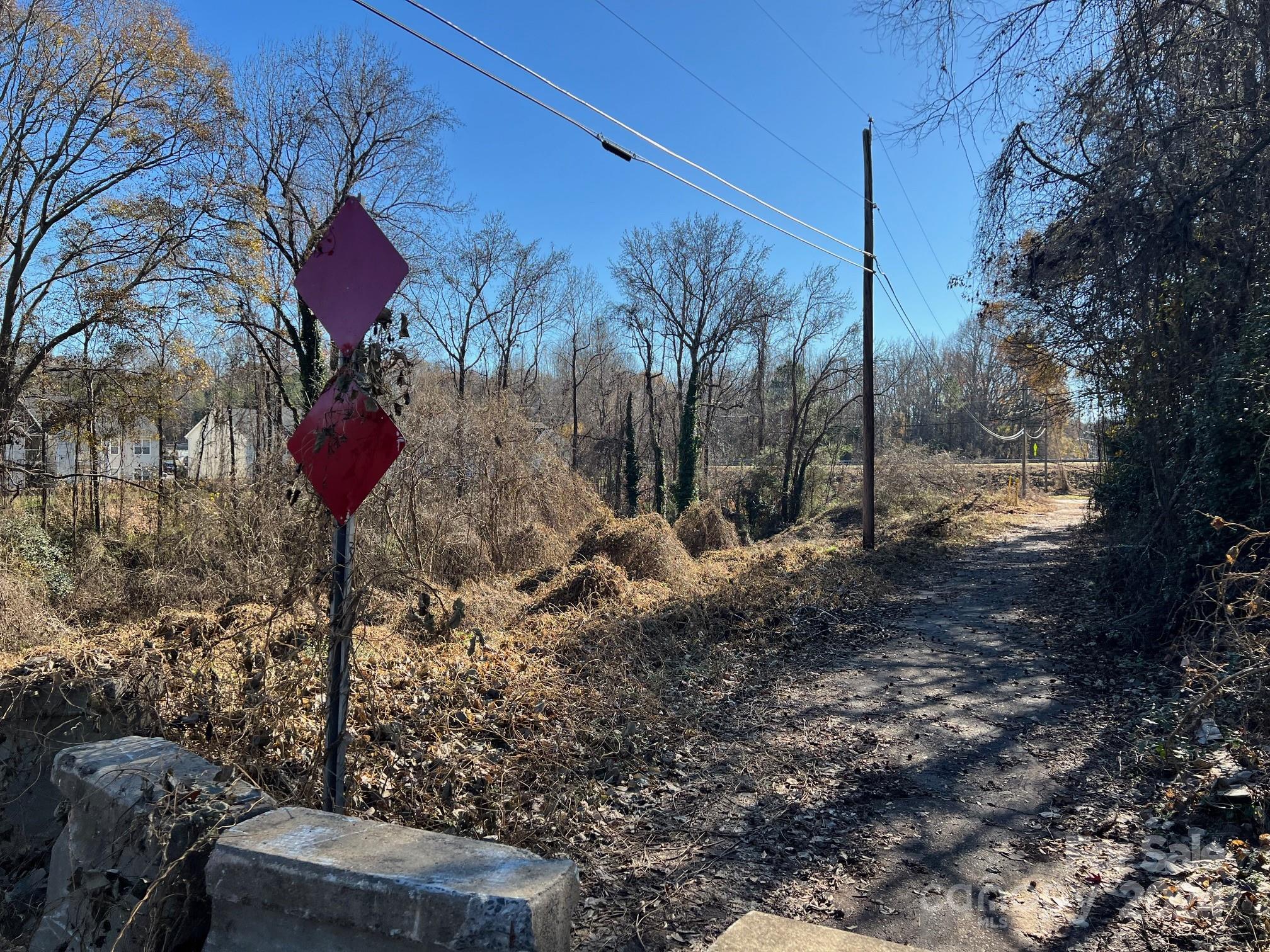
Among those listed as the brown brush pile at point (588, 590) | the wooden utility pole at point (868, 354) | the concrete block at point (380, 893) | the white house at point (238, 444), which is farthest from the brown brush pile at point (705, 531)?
the concrete block at point (380, 893)

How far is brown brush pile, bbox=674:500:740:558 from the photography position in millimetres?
18312

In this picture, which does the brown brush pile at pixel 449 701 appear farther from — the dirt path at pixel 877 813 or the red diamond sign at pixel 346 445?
the red diamond sign at pixel 346 445

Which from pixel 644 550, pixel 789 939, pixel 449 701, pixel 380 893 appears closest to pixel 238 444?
pixel 644 550

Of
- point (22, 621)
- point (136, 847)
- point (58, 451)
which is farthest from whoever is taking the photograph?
point (58, 451)

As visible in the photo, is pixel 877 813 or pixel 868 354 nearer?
pixel 877 813

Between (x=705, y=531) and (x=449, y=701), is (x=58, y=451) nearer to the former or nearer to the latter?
(x=449, y=701)

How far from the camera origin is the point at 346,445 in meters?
3.12

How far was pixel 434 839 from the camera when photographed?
2.71 meters

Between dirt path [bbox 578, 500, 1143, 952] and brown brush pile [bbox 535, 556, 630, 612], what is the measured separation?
3.12 meters

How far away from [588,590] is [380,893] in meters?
7.40

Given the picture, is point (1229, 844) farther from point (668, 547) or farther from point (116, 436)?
point (116, 436)

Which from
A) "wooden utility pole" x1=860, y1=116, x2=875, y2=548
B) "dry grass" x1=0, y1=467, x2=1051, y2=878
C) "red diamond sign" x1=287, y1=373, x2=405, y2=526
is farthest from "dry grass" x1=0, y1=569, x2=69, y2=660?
"wooden utility pole" x1=860, y1=116, x2=875, y2=548

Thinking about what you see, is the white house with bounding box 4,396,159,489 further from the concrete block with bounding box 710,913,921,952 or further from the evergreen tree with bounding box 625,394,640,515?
the evergreen tree with bounding box 625,394,640,515

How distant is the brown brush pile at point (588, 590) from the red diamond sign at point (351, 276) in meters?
6.51
